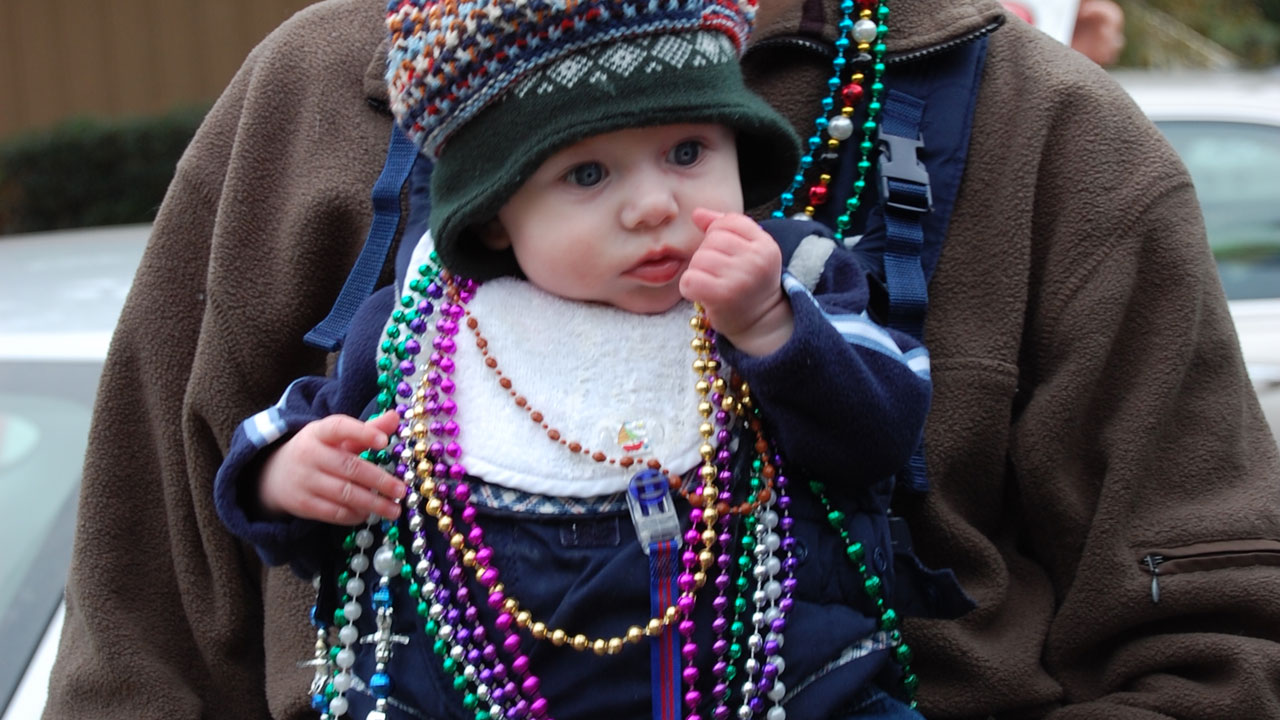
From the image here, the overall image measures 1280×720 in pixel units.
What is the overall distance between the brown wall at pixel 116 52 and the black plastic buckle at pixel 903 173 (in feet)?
32.8

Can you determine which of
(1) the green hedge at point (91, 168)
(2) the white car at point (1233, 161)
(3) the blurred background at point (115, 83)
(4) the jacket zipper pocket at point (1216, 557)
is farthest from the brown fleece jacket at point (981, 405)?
(1) the green hedge at point (91, 168)

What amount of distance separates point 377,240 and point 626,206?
0.46 meters

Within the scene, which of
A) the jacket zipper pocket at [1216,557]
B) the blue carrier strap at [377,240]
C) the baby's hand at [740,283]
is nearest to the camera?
the baby's hand at [740,283]

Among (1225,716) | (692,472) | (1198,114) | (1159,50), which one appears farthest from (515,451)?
(1159,50)

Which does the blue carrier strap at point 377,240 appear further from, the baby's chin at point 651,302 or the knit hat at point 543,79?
the baby's chin at point 651,302

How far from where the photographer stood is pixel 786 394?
1.47 m

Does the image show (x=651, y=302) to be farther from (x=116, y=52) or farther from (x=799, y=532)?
(x=116, y=52)

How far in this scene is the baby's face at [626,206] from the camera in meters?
1.52

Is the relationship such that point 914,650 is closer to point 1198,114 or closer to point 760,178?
point 760,178

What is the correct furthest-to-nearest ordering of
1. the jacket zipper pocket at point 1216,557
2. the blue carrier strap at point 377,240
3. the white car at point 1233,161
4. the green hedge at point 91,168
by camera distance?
the green hedge at point 91,168, the white car at point 1233,161, the blue carrier strap at point 377,240, the jacket zipper pocket at point 1216,557

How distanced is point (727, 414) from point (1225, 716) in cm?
66

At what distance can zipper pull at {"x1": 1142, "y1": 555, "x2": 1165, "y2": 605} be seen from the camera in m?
1.69

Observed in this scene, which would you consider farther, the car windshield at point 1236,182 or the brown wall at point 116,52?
the brown wall at point 116,52

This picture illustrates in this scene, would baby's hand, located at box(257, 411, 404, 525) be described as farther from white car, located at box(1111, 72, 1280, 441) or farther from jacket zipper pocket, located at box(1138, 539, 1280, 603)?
white car, located at box(1111, 72, 1280, 441)
